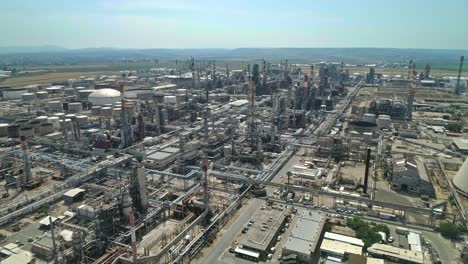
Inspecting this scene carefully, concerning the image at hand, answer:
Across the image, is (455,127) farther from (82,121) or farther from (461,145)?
(82,121)

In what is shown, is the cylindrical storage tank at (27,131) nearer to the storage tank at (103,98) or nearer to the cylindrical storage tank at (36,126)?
the cylindrical storage tank at (36,126)

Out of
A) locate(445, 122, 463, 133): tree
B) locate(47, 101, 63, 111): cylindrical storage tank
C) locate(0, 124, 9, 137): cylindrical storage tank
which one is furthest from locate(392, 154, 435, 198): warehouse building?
locate(47, 101, 63, 111): cylindrical storage tank

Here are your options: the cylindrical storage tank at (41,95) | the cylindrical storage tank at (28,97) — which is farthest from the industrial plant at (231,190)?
the cylindrical storage tank at (41,95)

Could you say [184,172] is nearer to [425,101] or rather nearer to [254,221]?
[254,221]

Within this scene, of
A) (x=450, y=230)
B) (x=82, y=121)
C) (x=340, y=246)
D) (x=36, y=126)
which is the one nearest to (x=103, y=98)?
(x=82, y=121)

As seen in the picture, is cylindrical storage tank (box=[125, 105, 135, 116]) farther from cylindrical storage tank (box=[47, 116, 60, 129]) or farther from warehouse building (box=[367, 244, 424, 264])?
warehouse building (box=[367, 244, 424, 264])
